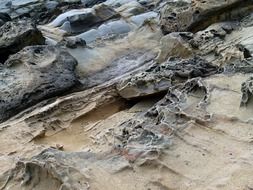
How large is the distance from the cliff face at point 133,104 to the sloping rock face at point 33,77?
14 millimetres

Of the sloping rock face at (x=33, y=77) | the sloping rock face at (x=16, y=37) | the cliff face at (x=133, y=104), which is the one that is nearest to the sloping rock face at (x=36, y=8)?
the cliff face at (x=133, y=104)

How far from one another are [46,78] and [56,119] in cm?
92

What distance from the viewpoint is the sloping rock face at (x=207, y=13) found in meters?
7.96

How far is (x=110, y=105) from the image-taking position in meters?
5.77

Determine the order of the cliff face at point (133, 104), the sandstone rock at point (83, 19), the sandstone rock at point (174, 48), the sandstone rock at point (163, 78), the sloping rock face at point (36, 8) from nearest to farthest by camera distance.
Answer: the cliff face at point (133, 104) < the sandstone rock at point (163, 78) < the sandstone rock at point (174, 48) < the sandstone rock at point (83, 19) < the sloping rock face at point (36, 8)

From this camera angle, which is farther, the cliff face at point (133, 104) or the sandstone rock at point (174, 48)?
the sandstone rock at point (174, 48)

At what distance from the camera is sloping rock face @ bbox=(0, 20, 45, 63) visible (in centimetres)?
795

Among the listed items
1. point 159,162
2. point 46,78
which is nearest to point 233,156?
point 159,162

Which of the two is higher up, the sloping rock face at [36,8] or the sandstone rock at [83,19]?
the sandstone rock at [83,19]

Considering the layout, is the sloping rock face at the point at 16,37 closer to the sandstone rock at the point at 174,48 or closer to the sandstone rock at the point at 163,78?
the sandstone rock at the point at 174,48

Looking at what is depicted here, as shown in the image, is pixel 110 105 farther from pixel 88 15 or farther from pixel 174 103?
pixel 88 15

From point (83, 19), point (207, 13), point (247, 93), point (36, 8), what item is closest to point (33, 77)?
point (247, 93)

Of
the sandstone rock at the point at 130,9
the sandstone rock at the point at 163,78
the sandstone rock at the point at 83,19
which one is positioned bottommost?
the sandstone rock at the point at 130,9

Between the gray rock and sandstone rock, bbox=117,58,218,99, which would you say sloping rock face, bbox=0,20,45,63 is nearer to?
sandstone rock, bbox=117,58,218,99
